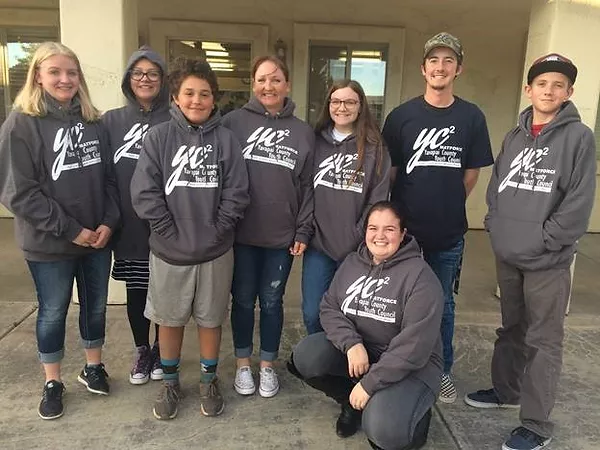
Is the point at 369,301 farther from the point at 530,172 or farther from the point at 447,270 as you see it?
the point at 530,172

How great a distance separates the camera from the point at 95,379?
2873mm

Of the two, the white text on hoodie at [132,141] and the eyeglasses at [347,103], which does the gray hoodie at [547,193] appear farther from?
the white text on hoodie at [132,141]

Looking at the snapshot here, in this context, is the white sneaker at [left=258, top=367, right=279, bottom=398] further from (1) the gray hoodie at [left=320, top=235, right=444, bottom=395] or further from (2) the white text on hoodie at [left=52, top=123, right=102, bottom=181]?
(2) the white text on hoodie at [left=52, top=123, right=102, bottom=181]

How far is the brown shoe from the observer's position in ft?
8.82

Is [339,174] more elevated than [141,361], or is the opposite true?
[339,174]

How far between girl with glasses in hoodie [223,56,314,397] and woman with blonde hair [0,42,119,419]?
2.25 ft

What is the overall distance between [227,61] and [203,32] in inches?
16.8

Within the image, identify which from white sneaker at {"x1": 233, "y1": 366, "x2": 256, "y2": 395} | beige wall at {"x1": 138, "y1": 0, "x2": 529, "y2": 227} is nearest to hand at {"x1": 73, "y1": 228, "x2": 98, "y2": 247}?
white sneaker at {"x1": 233, "y1": 366, "x2": 256, "y2": 395}

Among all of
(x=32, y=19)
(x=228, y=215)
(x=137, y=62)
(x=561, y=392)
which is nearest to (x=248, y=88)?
(x=32, y=19)

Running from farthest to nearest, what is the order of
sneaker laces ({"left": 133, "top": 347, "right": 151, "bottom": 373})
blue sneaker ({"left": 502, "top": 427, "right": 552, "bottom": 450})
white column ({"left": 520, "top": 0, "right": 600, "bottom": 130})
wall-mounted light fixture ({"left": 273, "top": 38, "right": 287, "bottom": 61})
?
wall-mounted light fixture ({"left": 273, "top": 38, "right": 287, "bottom": 61}) < white column ({"left": 520, "top": 0, "right": 600, "bottom": 130}) < sneaker laces ({"left": 133, "top": 347, "right": 151, "bottom": 373}) < blue sneaker ({"left": 502, "top": 427, "right": 552, "bottom": 450})

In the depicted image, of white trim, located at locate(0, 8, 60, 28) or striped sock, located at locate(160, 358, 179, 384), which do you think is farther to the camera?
white trim, located at locate(0, 8, 60, 28)

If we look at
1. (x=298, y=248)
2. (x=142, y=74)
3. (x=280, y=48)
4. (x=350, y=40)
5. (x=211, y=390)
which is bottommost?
(x=211, y=390)

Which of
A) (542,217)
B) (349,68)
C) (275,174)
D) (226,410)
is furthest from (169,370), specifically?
(349,68)

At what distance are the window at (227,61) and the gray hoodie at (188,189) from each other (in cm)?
400
